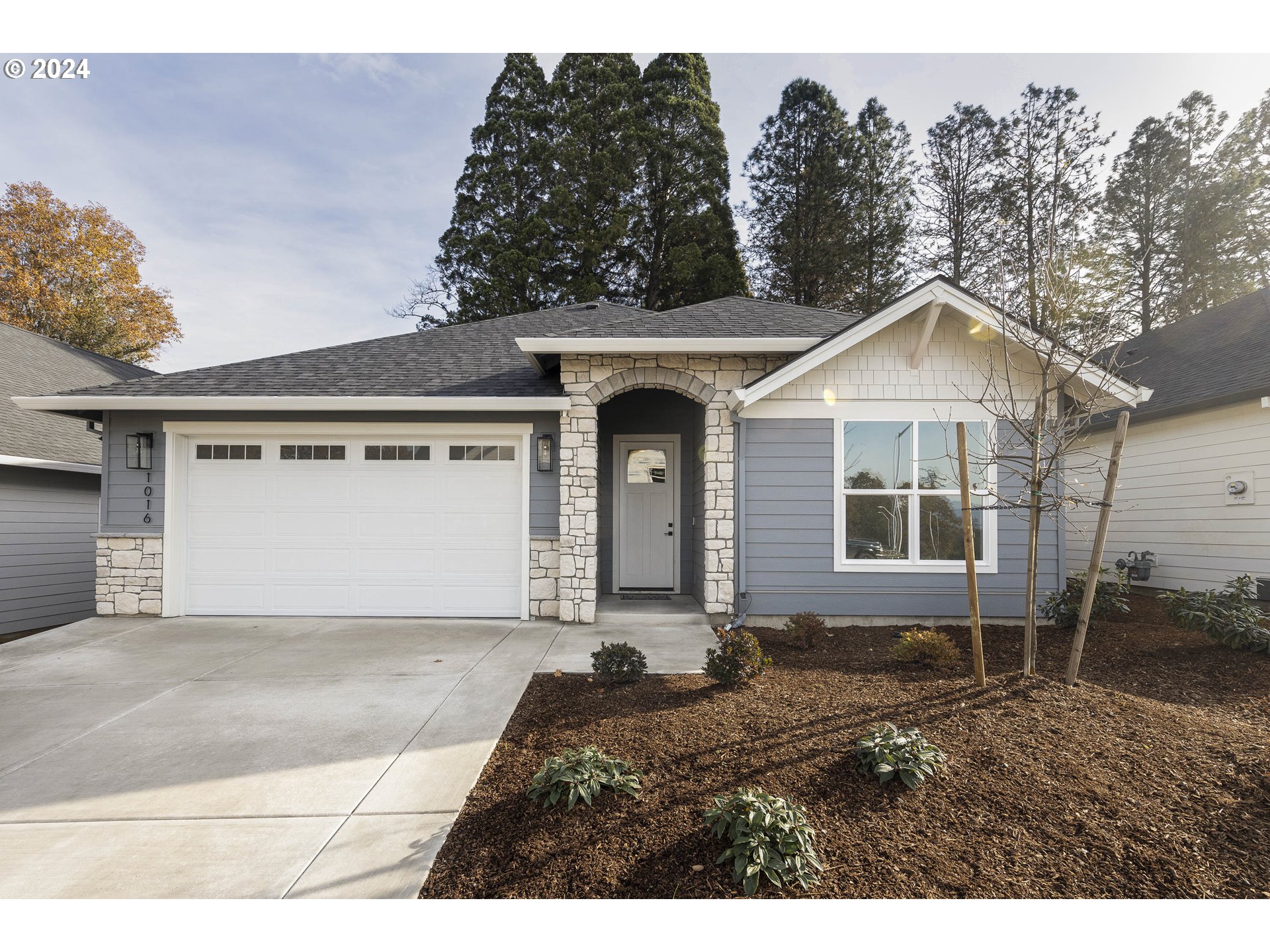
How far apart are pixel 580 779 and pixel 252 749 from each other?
2111mm

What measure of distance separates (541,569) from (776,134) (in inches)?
657

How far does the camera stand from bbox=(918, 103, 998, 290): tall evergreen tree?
17.3 m

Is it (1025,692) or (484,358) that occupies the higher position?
(484,358)

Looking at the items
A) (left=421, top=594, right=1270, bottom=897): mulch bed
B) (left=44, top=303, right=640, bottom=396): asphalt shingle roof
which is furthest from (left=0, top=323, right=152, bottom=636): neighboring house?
(left=421, top=594, right=1270, bottom=897): mulch bed

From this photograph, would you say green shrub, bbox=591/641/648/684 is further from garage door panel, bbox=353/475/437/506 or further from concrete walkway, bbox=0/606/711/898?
garage door panel, bbox=353/475/437/506

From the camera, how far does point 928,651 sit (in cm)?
482

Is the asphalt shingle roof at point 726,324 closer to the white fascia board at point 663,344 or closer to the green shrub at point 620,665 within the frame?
the white fascia board at point 663,344

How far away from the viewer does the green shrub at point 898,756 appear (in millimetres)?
2818

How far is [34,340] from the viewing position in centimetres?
1132

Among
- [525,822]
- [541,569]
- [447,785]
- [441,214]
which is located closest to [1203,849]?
[525,822]

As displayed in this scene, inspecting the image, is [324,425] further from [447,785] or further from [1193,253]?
[1193,253]

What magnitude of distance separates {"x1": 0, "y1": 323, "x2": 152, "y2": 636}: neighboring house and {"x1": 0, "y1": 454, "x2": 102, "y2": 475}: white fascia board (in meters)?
0.01

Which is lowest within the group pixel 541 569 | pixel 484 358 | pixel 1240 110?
pixel 541 569

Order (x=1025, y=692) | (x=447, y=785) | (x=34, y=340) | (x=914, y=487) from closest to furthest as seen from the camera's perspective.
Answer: (x=447, y=785) → (x=1025, y=692) → (x=914, y=487) → (x=34, y=340)
